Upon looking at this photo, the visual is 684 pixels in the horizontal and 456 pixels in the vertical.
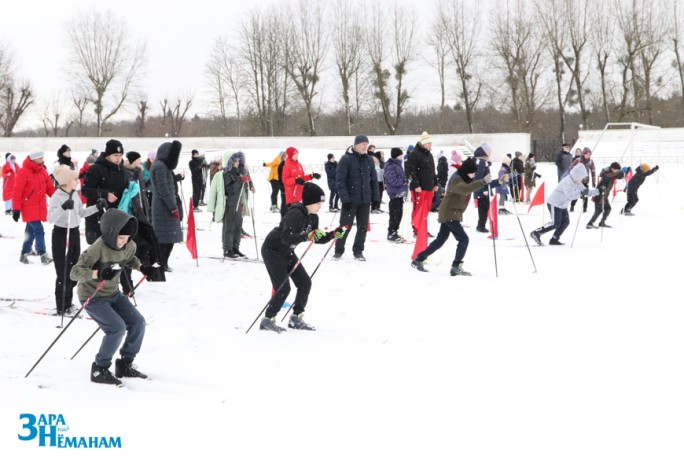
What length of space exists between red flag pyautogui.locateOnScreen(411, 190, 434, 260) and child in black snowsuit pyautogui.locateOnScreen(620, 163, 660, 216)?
695cm

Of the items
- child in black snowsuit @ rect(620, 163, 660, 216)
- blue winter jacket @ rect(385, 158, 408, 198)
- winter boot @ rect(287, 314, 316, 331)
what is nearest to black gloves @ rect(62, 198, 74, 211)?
winter boot @ rect(287, 314, 316, 331)

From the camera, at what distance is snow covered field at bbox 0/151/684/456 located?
3785 millimetres

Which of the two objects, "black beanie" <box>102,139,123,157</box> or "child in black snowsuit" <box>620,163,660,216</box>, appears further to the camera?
"child in black snowsuit" <box>620,163,660,216</box>

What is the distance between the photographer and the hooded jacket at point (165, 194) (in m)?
8.09

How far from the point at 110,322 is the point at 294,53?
4197 centimetres

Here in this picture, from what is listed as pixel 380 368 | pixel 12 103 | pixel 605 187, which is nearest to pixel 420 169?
pixel 605 187

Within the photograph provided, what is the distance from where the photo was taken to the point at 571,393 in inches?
175

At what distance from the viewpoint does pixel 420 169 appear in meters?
10.8

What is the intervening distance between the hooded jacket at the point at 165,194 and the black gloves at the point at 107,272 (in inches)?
145

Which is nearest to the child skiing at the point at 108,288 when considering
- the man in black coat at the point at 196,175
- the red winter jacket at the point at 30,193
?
the red winter jacket at the point at 30,193

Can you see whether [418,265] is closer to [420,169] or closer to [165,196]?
[420,169]

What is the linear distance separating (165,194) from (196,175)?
9.69m

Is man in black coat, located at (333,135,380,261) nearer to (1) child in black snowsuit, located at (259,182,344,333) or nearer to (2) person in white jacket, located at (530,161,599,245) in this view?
(1) child in black snowsuit, located at (259,182,344,333)

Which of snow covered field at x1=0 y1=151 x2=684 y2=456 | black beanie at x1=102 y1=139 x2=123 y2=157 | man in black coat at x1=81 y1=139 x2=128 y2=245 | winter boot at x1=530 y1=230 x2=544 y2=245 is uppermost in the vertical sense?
black beanie at x1=102 y1=139 x2=123 y2=157
